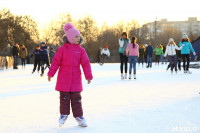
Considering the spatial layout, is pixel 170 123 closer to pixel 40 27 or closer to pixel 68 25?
pixel 68 25

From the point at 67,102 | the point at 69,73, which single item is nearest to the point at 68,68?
the point at 69,73

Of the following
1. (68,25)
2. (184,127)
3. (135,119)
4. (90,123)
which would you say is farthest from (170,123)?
(68,25)

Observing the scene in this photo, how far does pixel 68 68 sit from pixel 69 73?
7 cm

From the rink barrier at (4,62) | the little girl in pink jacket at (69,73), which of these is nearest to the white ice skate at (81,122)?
the little girl in pink jacket at (69,73)

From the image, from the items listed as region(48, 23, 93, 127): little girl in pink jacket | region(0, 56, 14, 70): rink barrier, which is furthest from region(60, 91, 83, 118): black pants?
region(0, 56, 14, 70): rink barrier

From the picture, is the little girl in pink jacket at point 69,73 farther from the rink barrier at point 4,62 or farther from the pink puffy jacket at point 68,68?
the rink barrier at point 4,62

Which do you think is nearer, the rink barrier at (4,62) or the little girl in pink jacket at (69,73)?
the little girl in pink jacket at (69,73)

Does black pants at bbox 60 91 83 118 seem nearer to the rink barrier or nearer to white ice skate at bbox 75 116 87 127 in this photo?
white ice skate at bbox 75 116 87 127

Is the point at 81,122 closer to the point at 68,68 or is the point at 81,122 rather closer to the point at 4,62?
the point at 68,68

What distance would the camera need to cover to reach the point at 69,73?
3707 mm

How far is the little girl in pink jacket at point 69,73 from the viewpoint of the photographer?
369 cm

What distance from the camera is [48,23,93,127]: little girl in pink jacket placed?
369 cm

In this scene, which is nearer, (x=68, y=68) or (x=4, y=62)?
(x=68, y=68)

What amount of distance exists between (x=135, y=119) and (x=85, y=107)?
48.9 inches
